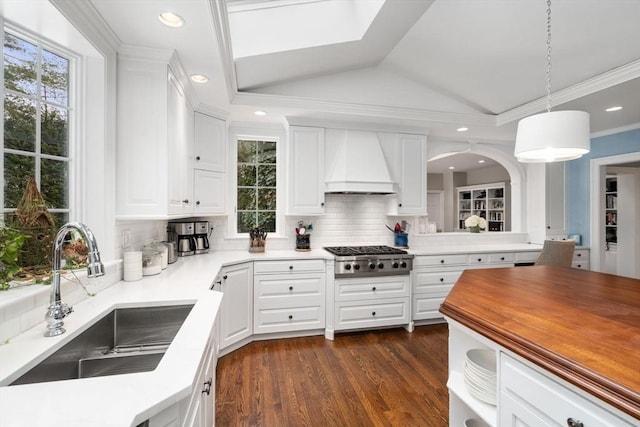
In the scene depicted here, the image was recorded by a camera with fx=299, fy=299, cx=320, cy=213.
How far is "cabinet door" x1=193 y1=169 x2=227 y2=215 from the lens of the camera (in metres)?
2.94

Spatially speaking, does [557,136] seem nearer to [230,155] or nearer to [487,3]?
[487,3]

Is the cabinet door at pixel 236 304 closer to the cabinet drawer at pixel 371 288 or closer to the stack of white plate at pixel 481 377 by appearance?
the cabinet drawer at pixel 371 288

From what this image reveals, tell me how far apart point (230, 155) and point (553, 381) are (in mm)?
3504

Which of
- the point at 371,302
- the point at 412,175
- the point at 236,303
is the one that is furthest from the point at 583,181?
the point at 236,303

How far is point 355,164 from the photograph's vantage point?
354 centimetres

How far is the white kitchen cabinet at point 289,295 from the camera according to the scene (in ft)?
10.1

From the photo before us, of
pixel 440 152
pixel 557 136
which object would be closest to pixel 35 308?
pixel 557 136

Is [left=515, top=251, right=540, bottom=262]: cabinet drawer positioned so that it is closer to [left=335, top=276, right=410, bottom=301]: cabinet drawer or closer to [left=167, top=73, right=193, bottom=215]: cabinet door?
[left=335, top=276, right=410, bottom=301]: cabinet drawer

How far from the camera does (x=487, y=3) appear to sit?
7.40 feet

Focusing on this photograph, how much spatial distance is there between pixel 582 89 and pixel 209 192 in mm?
3866

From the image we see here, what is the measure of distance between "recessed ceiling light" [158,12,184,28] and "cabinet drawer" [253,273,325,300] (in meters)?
2.20

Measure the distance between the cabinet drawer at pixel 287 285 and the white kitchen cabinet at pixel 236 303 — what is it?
100 mm

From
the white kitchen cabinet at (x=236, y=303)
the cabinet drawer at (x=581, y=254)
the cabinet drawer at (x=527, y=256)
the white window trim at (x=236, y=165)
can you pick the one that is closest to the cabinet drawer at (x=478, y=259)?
the cabinet drawer at (x=527, y=256)

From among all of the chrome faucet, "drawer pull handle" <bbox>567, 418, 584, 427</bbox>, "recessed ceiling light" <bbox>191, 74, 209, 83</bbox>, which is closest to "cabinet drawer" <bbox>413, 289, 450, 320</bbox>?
"drawer pull handle" <bbox>567, 418, 584, 427</bbox>
